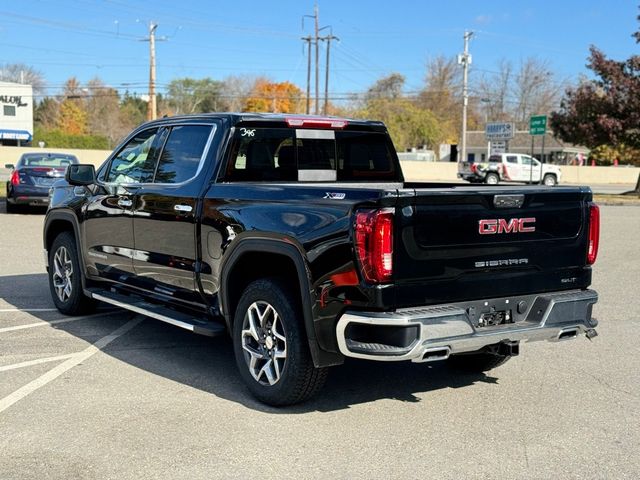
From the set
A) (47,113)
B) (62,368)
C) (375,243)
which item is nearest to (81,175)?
(62,368)

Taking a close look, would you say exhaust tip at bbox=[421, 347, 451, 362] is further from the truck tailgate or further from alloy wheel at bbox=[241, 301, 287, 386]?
alloy wheel at bbox=[241, 301, 287, 386]

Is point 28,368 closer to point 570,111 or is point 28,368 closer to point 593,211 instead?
point 593,211

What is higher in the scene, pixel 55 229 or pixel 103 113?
pixel 103 113

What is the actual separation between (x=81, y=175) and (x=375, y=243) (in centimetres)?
369

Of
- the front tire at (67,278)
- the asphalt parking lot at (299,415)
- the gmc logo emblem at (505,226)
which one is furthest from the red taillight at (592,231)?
the front tire at (67,278)

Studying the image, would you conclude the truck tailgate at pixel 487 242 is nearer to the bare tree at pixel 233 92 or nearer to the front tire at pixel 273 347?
the front tire at pixel 273 347

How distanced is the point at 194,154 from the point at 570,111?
34.7 m

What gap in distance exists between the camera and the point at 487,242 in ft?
15.2

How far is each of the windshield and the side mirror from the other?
12621mm

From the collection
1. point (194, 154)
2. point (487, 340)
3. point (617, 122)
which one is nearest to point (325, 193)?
point (487, 340)

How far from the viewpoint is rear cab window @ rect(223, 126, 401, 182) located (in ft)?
18.9

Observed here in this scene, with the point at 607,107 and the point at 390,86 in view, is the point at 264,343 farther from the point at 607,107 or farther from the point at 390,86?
the point at 390,86

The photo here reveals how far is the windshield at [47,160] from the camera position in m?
18.9

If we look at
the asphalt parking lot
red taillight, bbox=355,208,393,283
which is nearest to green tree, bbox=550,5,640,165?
the asphalt parking lot
